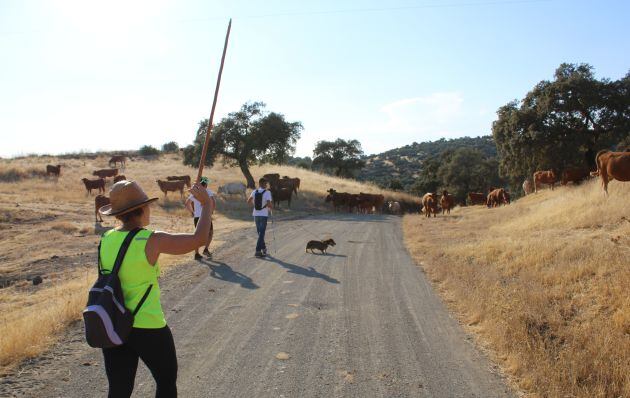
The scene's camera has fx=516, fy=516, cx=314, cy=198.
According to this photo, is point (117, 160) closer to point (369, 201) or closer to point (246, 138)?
point (246, 138)

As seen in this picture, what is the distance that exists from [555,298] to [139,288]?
644 centimetres

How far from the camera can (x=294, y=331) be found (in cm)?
676

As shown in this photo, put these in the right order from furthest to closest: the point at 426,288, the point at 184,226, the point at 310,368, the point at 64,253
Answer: the point at 184,226
the point at 64,253
the point at 426,288
the point at 310,368

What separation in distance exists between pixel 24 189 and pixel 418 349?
36364mm

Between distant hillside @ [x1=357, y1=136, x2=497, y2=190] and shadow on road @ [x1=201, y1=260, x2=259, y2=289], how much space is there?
69.1 m

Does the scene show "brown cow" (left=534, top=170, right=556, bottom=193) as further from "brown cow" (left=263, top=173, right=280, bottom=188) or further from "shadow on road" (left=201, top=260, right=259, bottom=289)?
"shadow on road" (left=201, top=260, right=259, bottom=289)

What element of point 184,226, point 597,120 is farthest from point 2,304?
point 597,120

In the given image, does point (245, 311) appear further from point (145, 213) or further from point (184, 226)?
point (184, 226)

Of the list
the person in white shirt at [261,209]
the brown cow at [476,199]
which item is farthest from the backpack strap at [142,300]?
the brown cow at [476,199]

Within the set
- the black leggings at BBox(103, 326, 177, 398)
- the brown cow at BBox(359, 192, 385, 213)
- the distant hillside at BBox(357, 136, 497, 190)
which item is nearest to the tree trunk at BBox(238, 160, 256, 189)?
the brown cow at BBox(359, 192, 385, 213)

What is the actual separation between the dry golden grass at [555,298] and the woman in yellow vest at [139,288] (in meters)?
3.43

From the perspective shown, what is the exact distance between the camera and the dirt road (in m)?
5.02

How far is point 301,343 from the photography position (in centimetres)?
629

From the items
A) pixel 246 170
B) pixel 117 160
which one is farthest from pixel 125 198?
pixel 117 160
